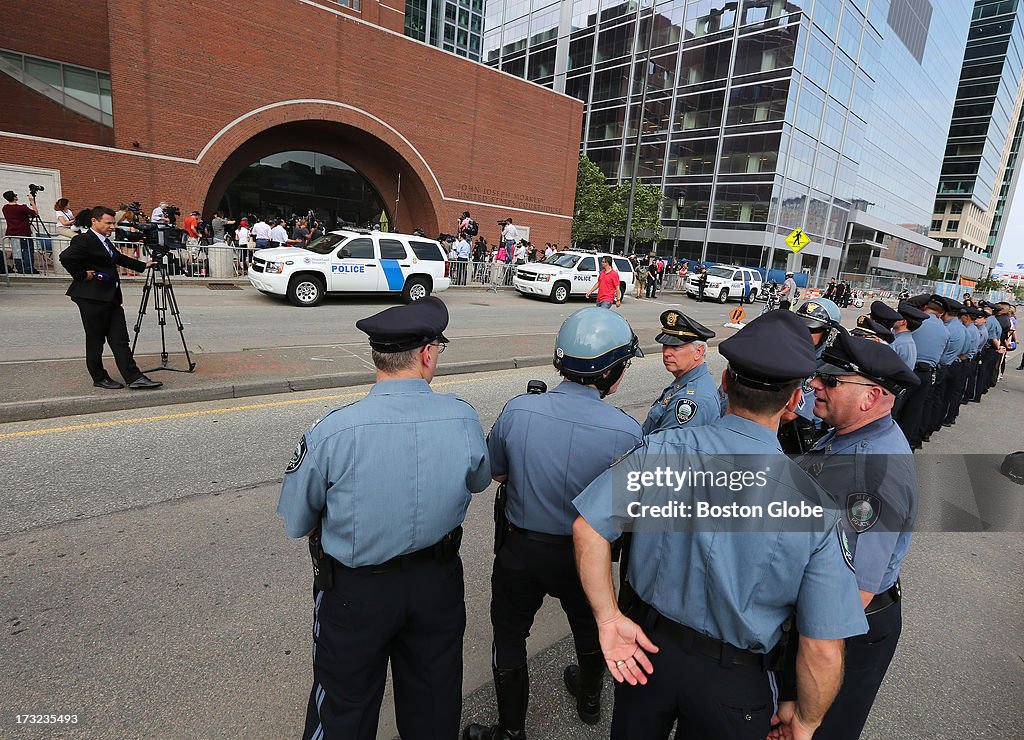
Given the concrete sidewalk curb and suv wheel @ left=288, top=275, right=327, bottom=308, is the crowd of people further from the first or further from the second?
suv wheel @ left=288, top=275, right=327, bottom=308

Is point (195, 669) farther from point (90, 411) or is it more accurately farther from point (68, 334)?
point (68, 334)

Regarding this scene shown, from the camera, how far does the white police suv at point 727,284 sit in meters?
28.2

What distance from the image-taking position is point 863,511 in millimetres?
1982

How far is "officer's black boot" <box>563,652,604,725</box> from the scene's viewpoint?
8.08 feet

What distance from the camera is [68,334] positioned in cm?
885

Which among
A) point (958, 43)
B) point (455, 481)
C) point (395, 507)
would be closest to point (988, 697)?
point (455, 481)

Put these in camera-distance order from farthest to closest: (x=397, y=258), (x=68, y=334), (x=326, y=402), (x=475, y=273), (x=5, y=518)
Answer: (x=475, y=273) < (x=397, y=258) < (x=68, y=334) < (x=326, y=402) < (x=5, y=518)

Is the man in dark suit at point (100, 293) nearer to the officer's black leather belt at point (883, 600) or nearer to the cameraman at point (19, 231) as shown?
the officer's black leather belt at point (883, 600)

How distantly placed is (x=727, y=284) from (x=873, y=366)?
91.8 ft

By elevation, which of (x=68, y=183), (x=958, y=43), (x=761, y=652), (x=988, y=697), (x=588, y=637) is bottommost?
(x=988, y=697)

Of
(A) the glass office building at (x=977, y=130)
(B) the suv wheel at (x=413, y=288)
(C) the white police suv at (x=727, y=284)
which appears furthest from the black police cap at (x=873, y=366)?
(A) the glass office building at (x=977, y=130)

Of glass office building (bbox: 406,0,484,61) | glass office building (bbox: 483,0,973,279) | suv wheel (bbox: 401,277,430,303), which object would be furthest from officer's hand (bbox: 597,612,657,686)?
glass office building (bbox: 406,0,484,61)

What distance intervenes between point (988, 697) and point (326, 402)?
21.0 ft

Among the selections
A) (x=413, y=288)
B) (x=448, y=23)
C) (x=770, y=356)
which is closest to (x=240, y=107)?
(x=413, y=288)
